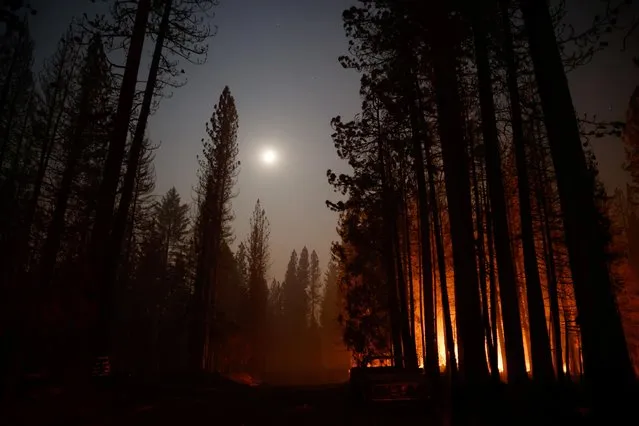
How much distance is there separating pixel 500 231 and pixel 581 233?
4207 millimetres

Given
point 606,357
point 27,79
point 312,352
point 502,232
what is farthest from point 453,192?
point 312,352

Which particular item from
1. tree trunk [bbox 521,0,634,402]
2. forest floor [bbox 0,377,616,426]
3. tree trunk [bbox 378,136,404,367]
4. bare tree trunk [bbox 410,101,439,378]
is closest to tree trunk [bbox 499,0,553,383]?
forest floor [bbox 0,377,616,426]

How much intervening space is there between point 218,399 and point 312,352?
58.4 m

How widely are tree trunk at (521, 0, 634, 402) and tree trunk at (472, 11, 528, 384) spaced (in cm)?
385

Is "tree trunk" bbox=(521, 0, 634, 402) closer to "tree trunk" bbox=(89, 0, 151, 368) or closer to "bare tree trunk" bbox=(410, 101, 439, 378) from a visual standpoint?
"bare tree trunk" bbox=(410, 101, 439, 378)

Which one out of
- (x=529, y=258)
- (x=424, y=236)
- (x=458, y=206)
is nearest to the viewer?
(x=458, y=206)

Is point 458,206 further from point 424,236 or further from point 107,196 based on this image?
point 107,196

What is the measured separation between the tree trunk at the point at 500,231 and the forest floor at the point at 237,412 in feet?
2.90

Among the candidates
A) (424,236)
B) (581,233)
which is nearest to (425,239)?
(424,236)

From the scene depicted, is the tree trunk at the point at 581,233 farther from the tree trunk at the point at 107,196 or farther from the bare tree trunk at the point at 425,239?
the tree trunk at the point at 107,196

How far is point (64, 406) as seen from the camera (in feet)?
28.2

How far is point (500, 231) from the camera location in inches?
396

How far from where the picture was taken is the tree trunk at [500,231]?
9.67m

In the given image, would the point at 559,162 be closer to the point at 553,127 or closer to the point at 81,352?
the point at 553,127
